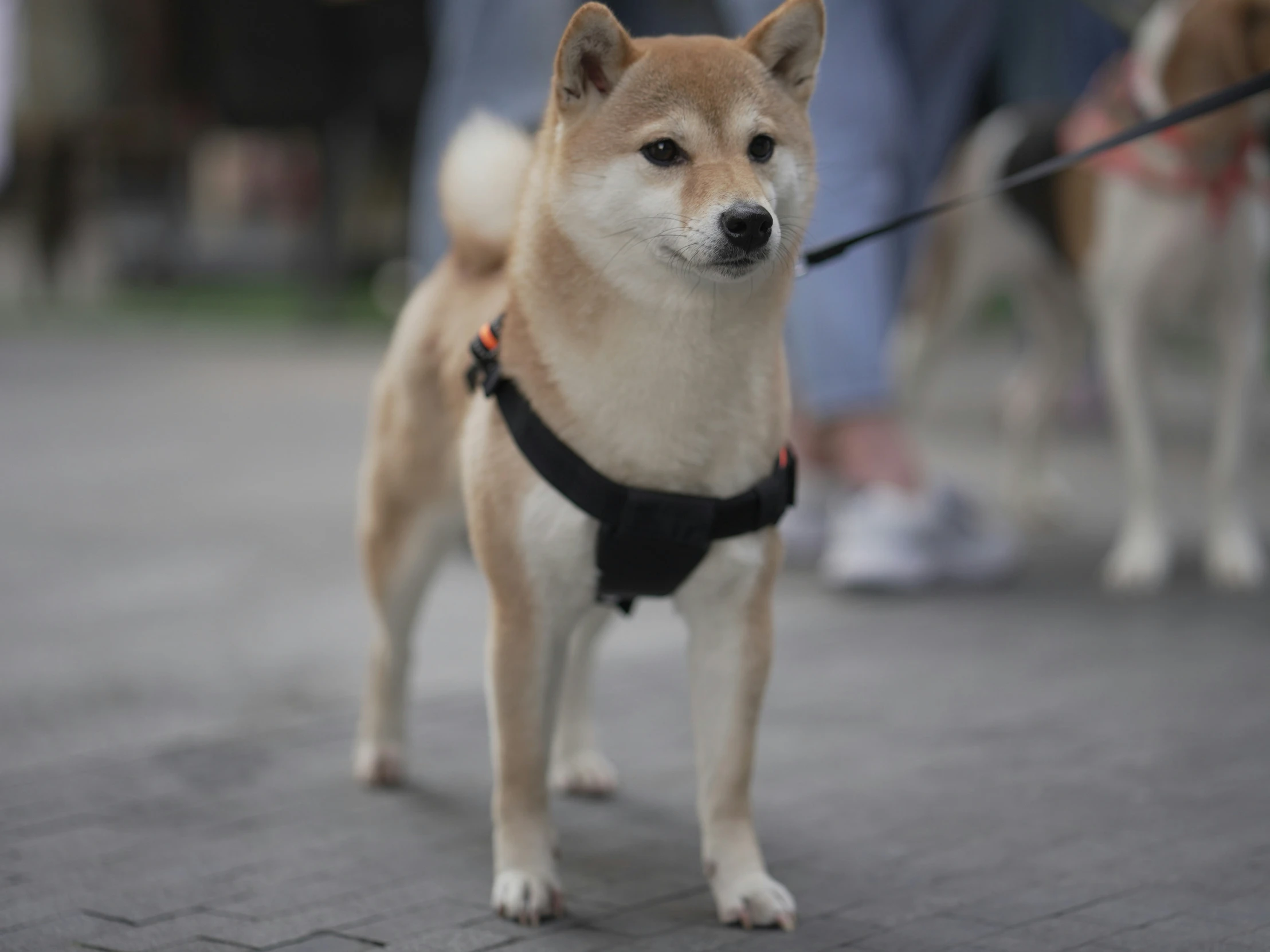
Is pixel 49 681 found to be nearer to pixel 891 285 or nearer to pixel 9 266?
pixel 891 285

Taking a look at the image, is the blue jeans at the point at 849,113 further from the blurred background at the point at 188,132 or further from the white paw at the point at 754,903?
the blurred background at the point at 188,132

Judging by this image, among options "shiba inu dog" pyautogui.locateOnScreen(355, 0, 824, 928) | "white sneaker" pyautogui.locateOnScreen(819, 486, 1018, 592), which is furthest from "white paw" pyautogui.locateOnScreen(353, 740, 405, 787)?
"white sneaker" pyautogui.locateOnScreen(819, 486, 1018, 592)

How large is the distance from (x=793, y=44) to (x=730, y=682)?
0.93 m

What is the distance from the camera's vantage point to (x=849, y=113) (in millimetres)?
4426

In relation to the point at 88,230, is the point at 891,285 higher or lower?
higher

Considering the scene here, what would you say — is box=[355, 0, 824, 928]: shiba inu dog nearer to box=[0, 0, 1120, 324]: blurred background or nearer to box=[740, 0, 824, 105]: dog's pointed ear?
box=[740, 0, 824, 105]: dog's pointed ear

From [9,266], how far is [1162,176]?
14.6 m

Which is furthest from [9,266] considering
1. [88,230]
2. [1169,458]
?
[1169,458]

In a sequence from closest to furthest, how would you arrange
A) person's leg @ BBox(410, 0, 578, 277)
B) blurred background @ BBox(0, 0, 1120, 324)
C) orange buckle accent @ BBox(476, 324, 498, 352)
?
orange buckle accent @ BBox(476, 324, 498, 352) < person's leg @ BBox(410, 0, 578, 277) < blurred background @ BBox(0, 0, 1120, 324)

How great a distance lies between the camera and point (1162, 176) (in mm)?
4402

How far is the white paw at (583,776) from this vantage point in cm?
287

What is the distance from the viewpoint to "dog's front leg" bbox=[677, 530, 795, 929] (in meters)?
2.32

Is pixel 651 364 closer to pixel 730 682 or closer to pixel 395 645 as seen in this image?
pixel 730 682

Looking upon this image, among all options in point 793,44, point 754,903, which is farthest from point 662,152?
point 754,903
